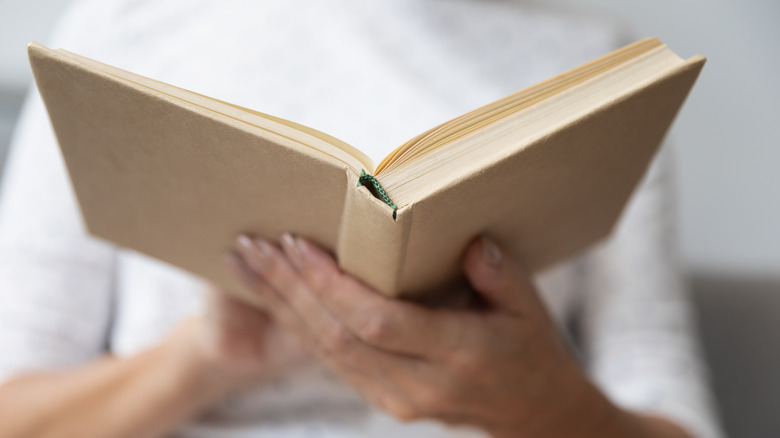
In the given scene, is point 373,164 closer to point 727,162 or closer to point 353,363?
point 353,363

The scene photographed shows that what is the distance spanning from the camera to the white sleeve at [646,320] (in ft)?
2.69

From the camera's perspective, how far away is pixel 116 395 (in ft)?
2.28

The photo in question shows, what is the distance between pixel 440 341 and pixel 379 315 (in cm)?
6

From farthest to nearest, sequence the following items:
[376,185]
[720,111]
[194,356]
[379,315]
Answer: [720,111] → [194,356] → [379,315] → [376,185]

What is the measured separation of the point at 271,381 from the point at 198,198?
1.25ft

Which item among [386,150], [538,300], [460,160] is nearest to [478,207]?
[460,160]

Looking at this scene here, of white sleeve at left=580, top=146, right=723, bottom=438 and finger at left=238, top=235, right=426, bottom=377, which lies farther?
white sleeve at left=580, top=146, right=723, bottom=438

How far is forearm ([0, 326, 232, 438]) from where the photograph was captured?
2.14 ft

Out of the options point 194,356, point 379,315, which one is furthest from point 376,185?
point 194,356

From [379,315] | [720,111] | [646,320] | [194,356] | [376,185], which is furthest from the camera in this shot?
[720,111]

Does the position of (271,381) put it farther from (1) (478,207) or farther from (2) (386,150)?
(1) (478,207)

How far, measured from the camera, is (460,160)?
384 millimetres

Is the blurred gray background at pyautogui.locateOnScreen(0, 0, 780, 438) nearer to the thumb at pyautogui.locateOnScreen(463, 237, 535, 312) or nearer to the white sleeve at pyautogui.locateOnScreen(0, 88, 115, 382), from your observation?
the white sleeve at pyautogui.locateOnScreen(0, 88, 115, 382)

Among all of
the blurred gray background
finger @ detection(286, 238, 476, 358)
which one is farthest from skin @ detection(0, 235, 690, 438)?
the blurred gray background
